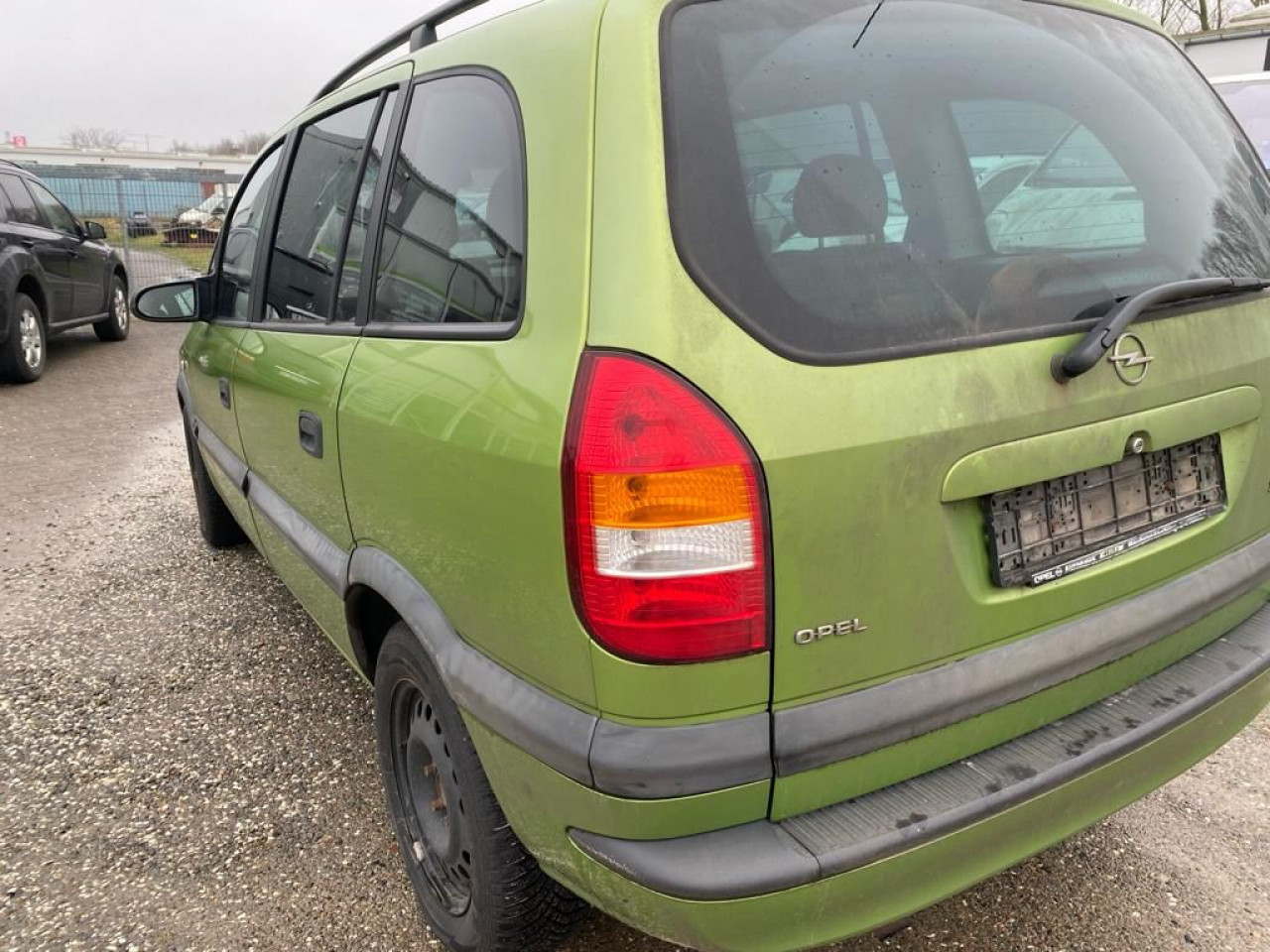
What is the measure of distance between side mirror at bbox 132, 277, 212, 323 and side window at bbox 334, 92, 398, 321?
1.46 m

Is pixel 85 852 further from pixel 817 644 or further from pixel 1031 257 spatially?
pixel 1031 257

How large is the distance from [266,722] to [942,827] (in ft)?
7.54

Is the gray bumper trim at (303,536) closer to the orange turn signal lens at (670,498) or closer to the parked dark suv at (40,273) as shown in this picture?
the orange turn signal lens at (670,498)

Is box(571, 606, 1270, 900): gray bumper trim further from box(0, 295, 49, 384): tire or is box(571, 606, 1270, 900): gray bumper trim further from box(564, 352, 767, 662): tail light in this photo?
box(0, 295, 49, 384): tire

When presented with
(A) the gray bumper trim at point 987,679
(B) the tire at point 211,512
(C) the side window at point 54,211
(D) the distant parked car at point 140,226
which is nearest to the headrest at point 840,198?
(A) the gray bumper trim at point 987,679

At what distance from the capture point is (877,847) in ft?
4.56

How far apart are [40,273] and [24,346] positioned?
2.46ft

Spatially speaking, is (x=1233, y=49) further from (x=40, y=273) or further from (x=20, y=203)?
(x=20, y=203)

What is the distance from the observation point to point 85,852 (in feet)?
7.88

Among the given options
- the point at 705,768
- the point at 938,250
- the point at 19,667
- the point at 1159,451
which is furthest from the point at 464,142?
the point at 19,667

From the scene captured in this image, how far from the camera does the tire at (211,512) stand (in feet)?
14.6

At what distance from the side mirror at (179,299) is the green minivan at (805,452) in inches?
71.1

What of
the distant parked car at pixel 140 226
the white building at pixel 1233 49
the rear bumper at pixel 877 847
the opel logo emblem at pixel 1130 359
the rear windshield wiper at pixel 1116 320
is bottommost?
the rear bumper at pixel 877 847

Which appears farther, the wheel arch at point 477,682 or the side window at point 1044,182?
the side window at point 1044,182
